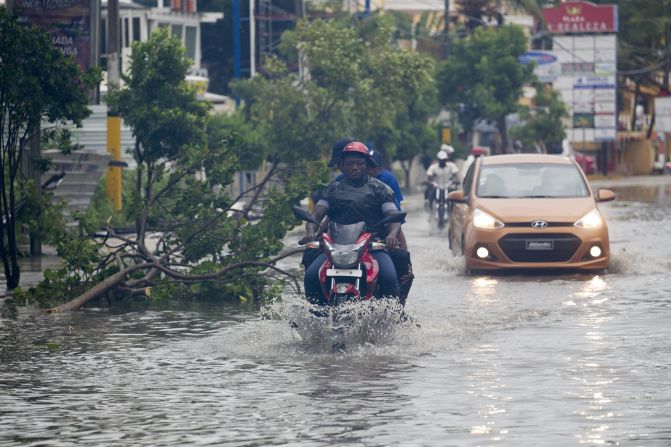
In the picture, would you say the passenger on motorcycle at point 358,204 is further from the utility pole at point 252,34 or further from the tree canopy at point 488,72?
the tree canopy at point 488,72

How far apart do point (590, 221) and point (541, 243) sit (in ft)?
2.38

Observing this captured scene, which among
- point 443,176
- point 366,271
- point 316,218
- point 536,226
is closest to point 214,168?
point 536,226

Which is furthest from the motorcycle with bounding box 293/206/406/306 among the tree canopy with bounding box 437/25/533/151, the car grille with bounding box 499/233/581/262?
the tree canopy with bounding box 437/25/533/151

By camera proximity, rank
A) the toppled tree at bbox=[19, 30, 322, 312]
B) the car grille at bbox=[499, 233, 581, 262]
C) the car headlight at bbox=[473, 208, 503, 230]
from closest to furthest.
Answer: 1. the toppled tree at bbox=[19, 30, 322, 312]
2. the car grille at bbox=[499, 233, 581, 262]
3. the car headlight at bbox=[473, 208, 503, 230]

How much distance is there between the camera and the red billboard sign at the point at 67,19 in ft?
86.8

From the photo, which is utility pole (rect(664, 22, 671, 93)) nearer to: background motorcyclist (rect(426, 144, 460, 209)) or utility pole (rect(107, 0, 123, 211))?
background motorcyclist (rect(426, 144, 460, 209))

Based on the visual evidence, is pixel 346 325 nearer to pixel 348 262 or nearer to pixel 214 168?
pixel 348 262

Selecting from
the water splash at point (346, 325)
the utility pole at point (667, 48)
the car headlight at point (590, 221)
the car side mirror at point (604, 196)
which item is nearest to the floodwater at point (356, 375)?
the water splash at point (346, 325)

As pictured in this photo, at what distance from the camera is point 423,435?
30.6 feet

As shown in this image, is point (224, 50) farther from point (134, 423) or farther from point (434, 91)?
point (134, 423)

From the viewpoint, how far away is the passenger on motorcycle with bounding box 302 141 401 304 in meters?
13.6

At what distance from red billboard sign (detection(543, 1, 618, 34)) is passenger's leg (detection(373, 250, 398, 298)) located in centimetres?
7489

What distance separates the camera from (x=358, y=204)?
45.4 feet

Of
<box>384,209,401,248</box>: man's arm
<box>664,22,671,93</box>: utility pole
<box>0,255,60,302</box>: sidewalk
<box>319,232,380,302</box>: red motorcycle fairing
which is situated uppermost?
<box>664,22,671,93</box>: utility pole
